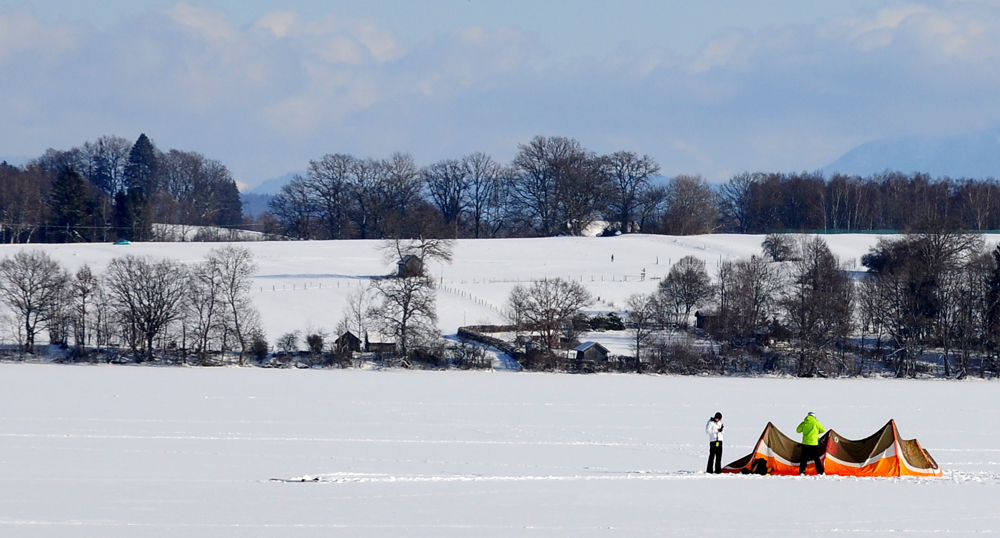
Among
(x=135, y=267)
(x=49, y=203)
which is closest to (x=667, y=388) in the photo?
(x=135, y=267)

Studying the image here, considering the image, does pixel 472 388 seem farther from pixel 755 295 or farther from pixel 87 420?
pixel 755 295

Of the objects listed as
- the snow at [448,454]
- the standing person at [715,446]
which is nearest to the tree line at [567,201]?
the snow at [448,454]

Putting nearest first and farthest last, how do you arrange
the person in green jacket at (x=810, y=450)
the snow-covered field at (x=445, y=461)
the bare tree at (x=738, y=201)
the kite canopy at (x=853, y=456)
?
1. the snow-covered field at (x=445, y=461)
2. the kite canopy at (x=853, y=456)
3. the person in green jacket at (x=810, y=450)
4. the bare tree at (x=738, y=201)

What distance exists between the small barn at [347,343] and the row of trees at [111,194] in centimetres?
3904

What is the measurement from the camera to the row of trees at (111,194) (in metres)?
72.4

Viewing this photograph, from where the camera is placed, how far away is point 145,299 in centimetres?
4306

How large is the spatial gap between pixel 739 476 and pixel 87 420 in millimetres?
14078

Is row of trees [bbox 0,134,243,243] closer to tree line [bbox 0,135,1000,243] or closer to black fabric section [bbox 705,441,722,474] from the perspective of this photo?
tree line [bbox 0,135,1000,243]

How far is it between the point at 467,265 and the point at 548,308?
21055 mm

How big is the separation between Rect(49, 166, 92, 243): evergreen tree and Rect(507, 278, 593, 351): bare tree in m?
40.7

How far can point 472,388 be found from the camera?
30.3 meters

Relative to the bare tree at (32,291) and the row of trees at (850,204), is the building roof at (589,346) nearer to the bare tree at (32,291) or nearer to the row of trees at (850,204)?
the bare tree at (32,291)

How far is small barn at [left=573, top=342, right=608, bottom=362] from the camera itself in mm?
39938

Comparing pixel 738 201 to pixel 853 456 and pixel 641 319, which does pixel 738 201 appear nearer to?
pixel 641 319
